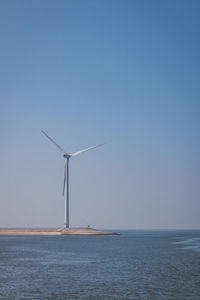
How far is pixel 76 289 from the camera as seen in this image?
39.2 m

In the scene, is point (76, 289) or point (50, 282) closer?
point (76, 289)

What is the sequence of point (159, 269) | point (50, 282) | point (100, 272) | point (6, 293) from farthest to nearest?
point (159, 269), point (100, 272), point (50, 282), point (6, 293)

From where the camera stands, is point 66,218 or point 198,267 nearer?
point 198,267

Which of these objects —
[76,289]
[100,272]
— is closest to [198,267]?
[100,272]

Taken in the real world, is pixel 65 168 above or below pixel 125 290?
above

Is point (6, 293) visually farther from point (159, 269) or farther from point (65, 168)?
point (65, 168)

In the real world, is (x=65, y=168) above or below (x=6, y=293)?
above

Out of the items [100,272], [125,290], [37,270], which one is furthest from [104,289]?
[37,270]

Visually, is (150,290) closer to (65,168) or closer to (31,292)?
(31,292)

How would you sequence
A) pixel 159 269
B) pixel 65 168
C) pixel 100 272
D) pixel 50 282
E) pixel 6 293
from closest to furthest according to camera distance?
pixel 6 293, pixel 50 282, pixel 100 272, pixel 159 269, pixel 65 168

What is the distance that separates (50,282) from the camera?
144 feet

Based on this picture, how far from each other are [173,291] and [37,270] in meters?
23.6

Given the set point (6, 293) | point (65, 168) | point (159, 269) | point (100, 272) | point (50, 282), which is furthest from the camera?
point (65, 168)

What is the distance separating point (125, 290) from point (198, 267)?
24936 millimetres
